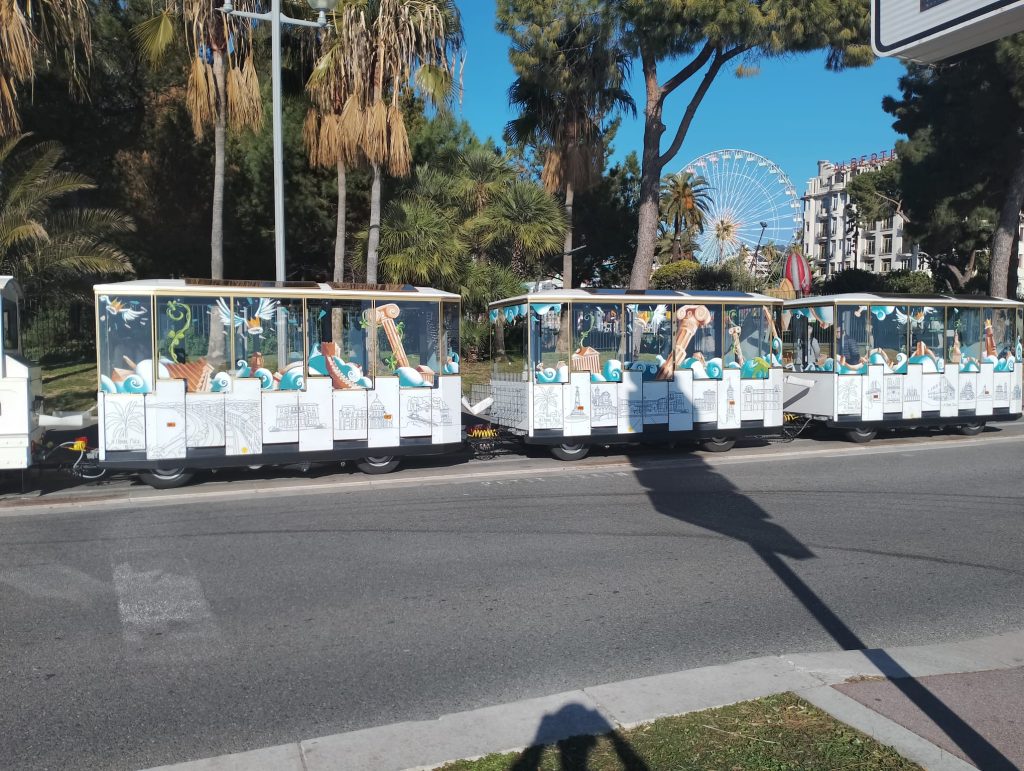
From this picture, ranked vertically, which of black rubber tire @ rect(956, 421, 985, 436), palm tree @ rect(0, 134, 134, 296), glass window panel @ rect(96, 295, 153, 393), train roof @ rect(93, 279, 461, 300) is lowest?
black rubber tire @ rect(956, 421, 985, 436)

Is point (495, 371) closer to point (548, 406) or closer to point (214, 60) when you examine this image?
point (548, 406)

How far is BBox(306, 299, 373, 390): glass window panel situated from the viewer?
39.1ft

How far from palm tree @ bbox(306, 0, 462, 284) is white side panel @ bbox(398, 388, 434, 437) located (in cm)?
687

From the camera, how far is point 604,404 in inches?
542

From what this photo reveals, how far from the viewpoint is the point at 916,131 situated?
34.6 metres

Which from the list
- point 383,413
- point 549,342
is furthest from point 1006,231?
point 383,413

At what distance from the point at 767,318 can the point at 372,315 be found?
265 inches

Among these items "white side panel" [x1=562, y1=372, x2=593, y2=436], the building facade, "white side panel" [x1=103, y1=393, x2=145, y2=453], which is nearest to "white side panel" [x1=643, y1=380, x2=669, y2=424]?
"white side panel" [x1=562, y1=372, x2=593, y2=436]

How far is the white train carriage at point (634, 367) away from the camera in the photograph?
1346 centimetres

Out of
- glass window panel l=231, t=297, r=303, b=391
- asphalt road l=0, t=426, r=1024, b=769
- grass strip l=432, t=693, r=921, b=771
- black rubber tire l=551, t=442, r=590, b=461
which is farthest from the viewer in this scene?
black rubber tire l=551, t=442, r=590, b=461

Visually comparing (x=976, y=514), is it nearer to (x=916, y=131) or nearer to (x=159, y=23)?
(x=159, y=23)

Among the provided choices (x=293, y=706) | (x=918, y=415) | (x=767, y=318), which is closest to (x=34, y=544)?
(x=293, y=706)

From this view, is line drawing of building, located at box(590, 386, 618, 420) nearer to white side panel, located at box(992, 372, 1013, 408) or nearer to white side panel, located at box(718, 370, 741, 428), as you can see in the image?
white side panel, located at box(718, 370, 741, 428)

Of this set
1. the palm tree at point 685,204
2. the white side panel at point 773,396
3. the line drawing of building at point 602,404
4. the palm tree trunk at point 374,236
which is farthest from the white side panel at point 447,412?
the palm tree at point 685,204
